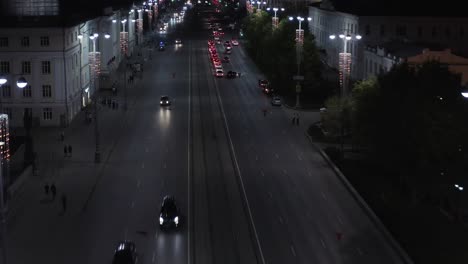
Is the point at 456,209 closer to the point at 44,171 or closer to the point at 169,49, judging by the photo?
the point at 44,171

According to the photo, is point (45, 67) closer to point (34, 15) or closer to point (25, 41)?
point (25, 41)

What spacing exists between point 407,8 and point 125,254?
7914 centimetres

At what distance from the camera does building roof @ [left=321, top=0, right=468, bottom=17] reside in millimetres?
101625

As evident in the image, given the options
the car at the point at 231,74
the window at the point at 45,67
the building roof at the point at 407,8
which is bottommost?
the car at the point at 231,74

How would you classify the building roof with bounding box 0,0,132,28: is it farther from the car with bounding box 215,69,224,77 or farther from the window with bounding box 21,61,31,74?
the car with bounding box 215,69,224,77

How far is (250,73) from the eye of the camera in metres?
113

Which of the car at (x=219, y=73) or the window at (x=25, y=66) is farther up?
the window at (x=25, y=66)

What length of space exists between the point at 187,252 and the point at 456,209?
53.5 feet

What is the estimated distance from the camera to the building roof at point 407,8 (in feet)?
333

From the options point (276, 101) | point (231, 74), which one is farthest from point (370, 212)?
point (231, 74)

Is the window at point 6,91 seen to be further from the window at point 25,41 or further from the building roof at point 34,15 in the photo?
the building roof at point 34,15

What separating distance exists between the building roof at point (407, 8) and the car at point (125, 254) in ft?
237

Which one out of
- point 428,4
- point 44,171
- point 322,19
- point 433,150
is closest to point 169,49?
point 322,19

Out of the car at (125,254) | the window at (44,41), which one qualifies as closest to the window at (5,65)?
the window at (44,41)
